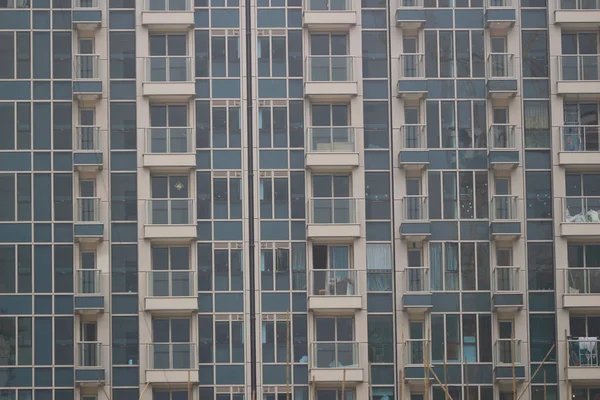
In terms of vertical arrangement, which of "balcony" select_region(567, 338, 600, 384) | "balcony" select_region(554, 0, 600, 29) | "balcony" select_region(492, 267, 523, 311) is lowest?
"balcony" select_region(567, 338, 600, 384)

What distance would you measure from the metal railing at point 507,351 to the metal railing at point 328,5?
592 inches

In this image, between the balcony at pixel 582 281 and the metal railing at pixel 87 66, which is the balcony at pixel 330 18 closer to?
the metal railing at pixel 87 66

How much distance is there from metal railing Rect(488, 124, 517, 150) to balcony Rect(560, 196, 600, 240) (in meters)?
3.20

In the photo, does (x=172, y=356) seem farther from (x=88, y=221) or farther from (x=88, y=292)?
(x=88, y=221)

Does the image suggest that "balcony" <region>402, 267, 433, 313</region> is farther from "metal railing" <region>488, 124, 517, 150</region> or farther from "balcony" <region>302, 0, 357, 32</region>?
"balcony" <region>302, 0, 357, 32</region>

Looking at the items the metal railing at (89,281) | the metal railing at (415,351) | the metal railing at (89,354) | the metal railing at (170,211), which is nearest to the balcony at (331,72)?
the metal railing at (170,211)

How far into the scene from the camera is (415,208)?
2771 inches

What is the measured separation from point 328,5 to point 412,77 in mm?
4581

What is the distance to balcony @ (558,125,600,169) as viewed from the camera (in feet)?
230

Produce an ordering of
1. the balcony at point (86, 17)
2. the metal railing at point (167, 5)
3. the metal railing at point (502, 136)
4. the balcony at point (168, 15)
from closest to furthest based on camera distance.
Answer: the balcony at point (86, 17), the balcony at point (168, 15), the metal railing at point (502, 136), the metal railing at point (167, 5)

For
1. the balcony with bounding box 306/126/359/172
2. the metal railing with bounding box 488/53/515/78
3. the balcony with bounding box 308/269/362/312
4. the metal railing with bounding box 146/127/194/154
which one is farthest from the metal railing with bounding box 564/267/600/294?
the metal railing with bounding box 146/127/194/154

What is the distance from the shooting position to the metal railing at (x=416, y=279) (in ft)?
229

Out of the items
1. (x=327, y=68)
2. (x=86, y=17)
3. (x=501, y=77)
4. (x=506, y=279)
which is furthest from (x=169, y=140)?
(x=506, y=279)

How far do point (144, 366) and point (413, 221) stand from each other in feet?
40.6
